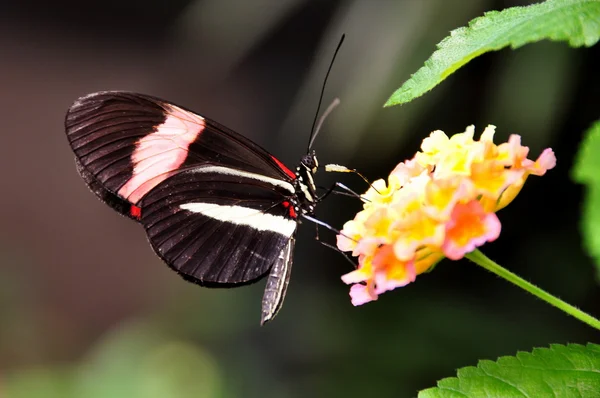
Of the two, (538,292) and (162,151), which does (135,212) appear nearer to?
(162,151)

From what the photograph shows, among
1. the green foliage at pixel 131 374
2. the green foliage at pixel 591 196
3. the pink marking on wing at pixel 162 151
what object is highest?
the pink marking on wing at pixel 162 151

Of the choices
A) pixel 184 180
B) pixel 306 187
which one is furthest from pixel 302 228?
pixel 184 180

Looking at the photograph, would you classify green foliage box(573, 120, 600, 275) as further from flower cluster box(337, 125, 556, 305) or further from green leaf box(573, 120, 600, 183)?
flower cluster box(337, 125, 556, 305)

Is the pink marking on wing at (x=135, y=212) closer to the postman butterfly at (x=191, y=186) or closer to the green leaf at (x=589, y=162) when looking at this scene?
the postman butterfly at (x=191, y=186)

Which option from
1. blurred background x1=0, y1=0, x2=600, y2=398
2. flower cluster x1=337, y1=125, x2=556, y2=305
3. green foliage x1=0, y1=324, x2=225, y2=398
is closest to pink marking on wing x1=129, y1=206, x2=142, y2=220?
flower cluster x1=337, y1=125, x2=556, y2=305

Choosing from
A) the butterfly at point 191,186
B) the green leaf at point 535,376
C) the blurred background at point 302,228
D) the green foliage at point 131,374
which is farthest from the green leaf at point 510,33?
the green foliage at point 131,374
